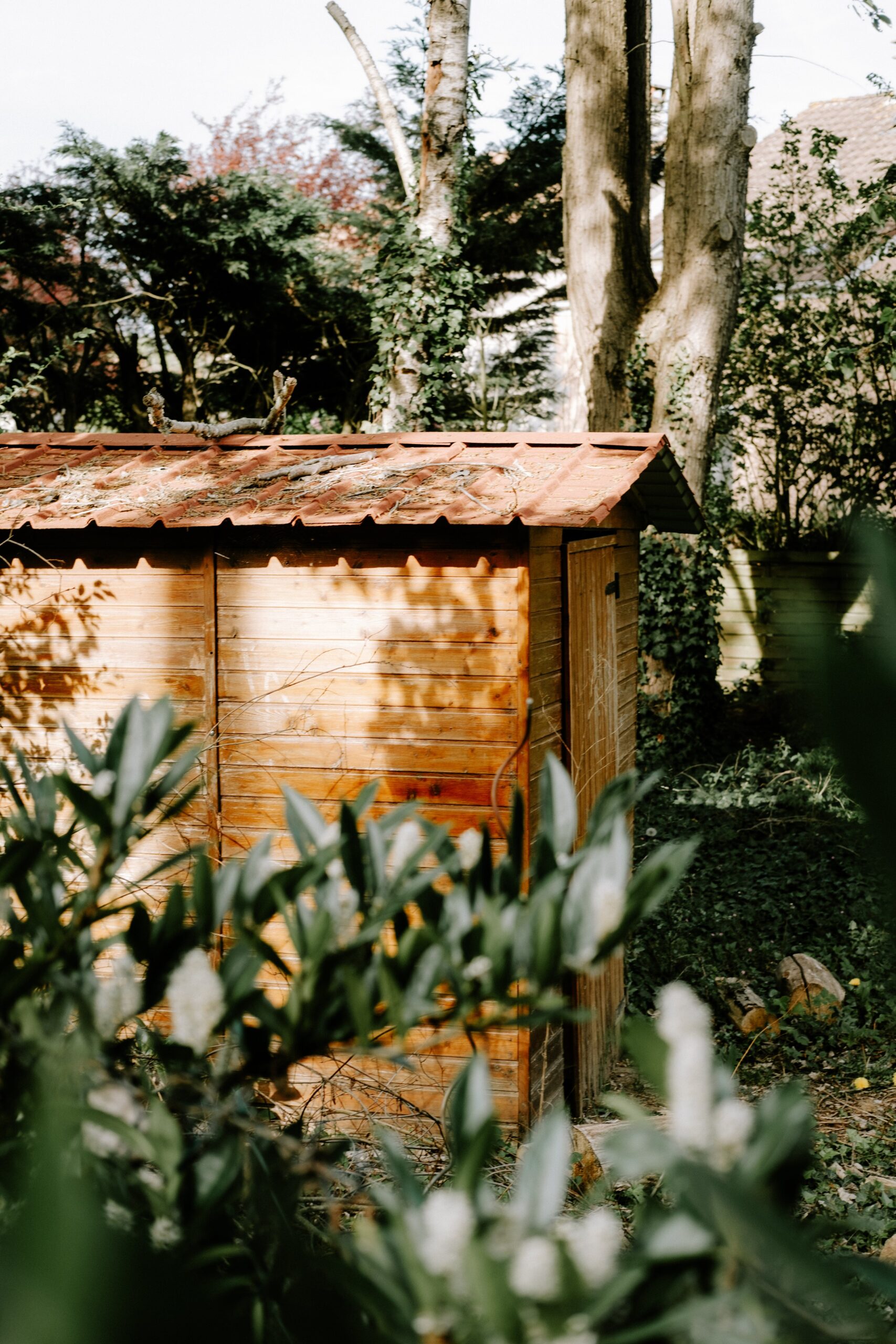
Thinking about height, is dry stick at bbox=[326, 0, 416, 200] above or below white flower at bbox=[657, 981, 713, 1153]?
above

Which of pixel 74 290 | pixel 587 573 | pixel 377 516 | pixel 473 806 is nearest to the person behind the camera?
Result: pixel 377 516

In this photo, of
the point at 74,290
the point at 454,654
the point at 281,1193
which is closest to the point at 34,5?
→ the point at 74,290

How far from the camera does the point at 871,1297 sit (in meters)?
2.91

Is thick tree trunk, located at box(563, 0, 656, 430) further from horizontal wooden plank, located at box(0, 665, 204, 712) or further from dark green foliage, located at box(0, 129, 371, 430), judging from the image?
horizontal wooden plank, located at box(0, 665, 204, 712)

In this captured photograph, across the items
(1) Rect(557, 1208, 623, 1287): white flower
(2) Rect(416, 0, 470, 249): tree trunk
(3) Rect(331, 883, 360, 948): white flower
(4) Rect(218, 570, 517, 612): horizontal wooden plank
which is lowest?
(1) Rect(557, 1208, 623, 1287): white flower

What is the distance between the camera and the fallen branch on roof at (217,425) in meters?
5.18

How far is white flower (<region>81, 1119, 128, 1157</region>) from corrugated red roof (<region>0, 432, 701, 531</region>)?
276cm

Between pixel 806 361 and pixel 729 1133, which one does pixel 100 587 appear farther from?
pixel 806 361

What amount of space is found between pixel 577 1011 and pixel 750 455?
42.1ft

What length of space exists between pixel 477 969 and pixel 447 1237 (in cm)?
39

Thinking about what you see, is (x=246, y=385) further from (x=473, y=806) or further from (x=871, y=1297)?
(x=871, y=1297)

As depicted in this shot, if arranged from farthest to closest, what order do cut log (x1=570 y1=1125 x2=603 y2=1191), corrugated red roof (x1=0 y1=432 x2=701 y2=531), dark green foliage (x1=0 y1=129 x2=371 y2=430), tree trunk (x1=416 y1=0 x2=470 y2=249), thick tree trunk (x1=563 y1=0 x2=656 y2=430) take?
dark green foliage (x1=0 y1=129 x2=371 y2=430)
thick tree trunk (x1=563 y1=0 x2=656 y2=430)
tree trunk (x1=416 y1=0 x2=470 y2=249)
cut log (x1=570 y1=1125 x2=603 y2=1191)
corrugated red roof (x1=0 y1=432 x2=701 y2=531)

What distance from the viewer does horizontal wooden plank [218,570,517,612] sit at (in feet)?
13.5

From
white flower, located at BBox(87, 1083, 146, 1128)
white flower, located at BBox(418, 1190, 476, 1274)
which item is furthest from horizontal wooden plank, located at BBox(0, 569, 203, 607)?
white flower, located at BBox(418, 1190, 476, 1274)
